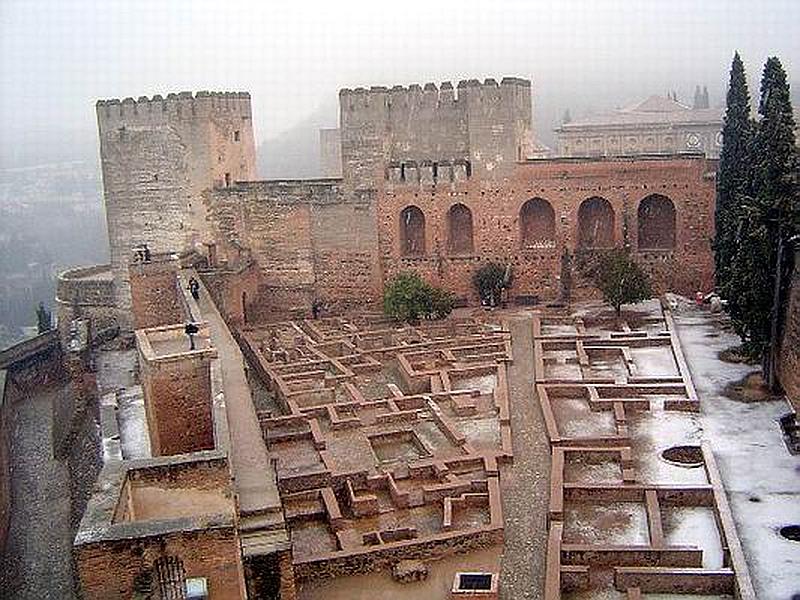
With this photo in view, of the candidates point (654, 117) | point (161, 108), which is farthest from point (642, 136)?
point (161, 108)

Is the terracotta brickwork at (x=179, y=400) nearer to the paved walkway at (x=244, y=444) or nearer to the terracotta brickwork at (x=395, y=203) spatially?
the paved walkway at (x=244, y=444)

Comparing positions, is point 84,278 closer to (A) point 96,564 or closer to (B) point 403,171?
(B) point 403,171

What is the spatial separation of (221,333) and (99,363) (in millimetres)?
5211

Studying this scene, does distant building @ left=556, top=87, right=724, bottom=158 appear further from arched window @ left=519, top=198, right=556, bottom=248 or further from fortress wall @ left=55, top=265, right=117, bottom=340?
fortress wall @ left=55, top=265, right=117, bottom=340

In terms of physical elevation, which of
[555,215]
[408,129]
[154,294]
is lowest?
[154,294]

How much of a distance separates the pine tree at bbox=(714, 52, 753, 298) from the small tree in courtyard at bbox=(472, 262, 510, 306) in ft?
14.0

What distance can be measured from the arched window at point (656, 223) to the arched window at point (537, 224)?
1854 millimetres

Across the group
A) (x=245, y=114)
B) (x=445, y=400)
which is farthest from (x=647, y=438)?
(x=245, y=114)

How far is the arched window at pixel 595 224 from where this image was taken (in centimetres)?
2111

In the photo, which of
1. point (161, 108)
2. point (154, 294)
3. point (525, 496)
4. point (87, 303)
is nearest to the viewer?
point (525, 496)

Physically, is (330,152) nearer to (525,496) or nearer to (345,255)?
(345,255)

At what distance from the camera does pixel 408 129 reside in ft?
69.7

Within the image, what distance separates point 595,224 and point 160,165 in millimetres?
9324

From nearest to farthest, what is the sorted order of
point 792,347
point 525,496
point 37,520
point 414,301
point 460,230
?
point 525,496
point 792,347
point 37,520
point 414,301
point 460,230
